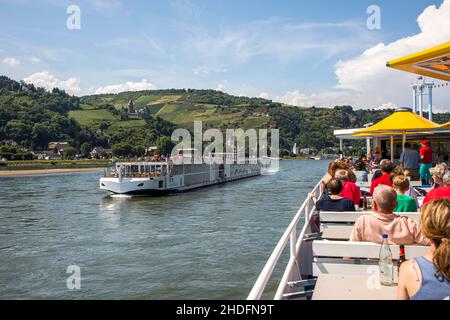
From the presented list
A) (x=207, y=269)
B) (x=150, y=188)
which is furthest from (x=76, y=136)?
(x=207, y=269)

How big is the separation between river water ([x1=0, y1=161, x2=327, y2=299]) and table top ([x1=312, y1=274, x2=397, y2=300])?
7.13 metres

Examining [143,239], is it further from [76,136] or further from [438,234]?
[76,136]

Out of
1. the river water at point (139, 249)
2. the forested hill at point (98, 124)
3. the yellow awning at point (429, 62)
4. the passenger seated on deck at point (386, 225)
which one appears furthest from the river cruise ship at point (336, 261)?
the forested hill at point (98, 124)

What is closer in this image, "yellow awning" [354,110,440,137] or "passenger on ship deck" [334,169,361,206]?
"passenger on ship deck" [334,169,361,206]

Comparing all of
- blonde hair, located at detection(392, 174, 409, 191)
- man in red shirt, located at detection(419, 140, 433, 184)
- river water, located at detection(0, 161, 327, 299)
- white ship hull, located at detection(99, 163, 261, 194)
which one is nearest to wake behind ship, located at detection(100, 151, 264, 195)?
white ship hull, located at detection(99, 163, 261, 194)

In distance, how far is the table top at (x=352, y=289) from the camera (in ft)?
10.5

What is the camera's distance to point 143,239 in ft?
60.2

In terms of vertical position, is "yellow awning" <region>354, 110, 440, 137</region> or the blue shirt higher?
"yellow awning" <region>354, 110, 440, 137</region>

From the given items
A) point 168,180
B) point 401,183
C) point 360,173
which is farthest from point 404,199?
point 168,180

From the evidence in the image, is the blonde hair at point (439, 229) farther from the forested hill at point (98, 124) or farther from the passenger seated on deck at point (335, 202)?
the forested hill at point (98, 124)

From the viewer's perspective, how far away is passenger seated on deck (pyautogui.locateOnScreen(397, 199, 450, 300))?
8.02 ft

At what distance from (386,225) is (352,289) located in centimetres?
115

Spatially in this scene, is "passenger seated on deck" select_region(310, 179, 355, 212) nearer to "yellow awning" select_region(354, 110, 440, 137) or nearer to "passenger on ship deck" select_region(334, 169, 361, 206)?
"passenger on ship deck" select_region(334, 169, 361, 206)

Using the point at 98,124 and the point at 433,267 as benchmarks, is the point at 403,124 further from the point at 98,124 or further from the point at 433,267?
the point at 98,124
